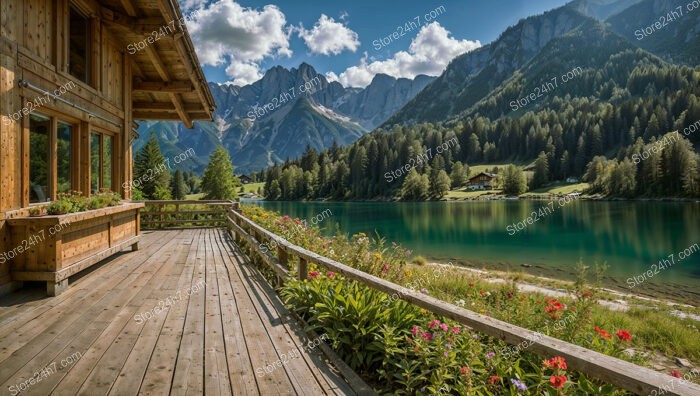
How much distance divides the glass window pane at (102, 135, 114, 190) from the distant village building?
11245 cm

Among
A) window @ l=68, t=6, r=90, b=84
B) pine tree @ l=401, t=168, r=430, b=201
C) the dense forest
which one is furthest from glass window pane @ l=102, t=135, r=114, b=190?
pine tree @ l=401, t=168, r=430, b=201

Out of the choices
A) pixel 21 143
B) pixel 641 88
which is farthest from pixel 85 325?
pixel 641 88

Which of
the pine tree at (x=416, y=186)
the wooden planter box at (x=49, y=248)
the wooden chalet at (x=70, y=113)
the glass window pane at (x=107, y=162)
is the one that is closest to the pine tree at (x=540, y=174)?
the pine tree at (x=416, y=186)

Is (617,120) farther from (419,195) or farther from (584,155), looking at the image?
(419,195)

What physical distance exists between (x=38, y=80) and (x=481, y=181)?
117549mm

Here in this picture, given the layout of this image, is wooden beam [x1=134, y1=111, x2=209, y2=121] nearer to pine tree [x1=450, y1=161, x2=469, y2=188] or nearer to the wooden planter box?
the wooden planter box

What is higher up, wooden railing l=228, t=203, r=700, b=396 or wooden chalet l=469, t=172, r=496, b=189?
wooden chalet l=469, t=172, r=496, b=189

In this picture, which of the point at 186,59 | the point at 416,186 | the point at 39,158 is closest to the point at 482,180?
the point at 416,186

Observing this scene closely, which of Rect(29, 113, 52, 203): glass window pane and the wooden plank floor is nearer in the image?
the wooden plank floor

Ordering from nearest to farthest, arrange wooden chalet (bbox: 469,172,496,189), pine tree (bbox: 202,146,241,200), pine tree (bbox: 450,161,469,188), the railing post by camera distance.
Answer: the railing post
pine tree (bbox: 202,146,241,200)
wooden chalet (bbox: 469,172,496,189)
pine tree (bbox: 450,161,469,188)

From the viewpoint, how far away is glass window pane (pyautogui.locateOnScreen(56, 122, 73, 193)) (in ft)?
23.9

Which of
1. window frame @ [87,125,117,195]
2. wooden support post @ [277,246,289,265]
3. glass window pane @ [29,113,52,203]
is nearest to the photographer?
glass window pane @ [29,113,52,203]

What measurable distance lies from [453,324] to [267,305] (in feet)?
9.82

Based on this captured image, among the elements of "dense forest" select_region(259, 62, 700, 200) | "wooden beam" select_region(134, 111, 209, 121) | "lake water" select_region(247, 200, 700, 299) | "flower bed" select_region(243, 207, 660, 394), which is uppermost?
"dense forest" select_region(259, 62, 700, 200)
